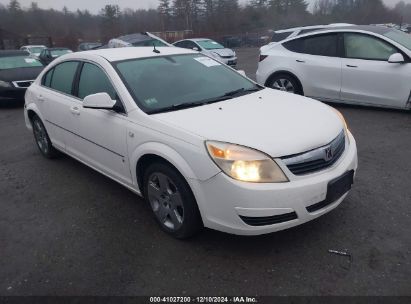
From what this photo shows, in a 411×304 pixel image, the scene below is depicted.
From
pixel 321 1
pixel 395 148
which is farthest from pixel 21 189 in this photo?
pixel 321 1

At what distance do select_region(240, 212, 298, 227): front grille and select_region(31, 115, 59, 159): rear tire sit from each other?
3.45 meters

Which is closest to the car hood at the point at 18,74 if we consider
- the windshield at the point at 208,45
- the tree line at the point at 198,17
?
the windshield at the point at 208,45

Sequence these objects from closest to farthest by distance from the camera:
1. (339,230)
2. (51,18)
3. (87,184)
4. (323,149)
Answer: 1. (323,149)
2. (339,230)
3. (87,184)
4. (51,18)

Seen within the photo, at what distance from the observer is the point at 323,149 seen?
2.86m

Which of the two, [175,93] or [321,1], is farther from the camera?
[321,1]

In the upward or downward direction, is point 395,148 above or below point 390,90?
below

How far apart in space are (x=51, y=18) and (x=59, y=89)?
213 feet

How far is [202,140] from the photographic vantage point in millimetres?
2801

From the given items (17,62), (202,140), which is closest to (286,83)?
(202,140)

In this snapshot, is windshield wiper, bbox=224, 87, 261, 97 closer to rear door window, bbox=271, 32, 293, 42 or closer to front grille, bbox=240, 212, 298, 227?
front grille, bbox=240, 212, 298, 227

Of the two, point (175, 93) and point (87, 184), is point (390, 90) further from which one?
point (87, 184)

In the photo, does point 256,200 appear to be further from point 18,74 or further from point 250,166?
point 18,74

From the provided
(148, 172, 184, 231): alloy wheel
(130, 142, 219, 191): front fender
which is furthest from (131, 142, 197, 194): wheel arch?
(148, 172, 184, 231): alloy wheel

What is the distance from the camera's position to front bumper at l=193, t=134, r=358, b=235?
2637 mm
